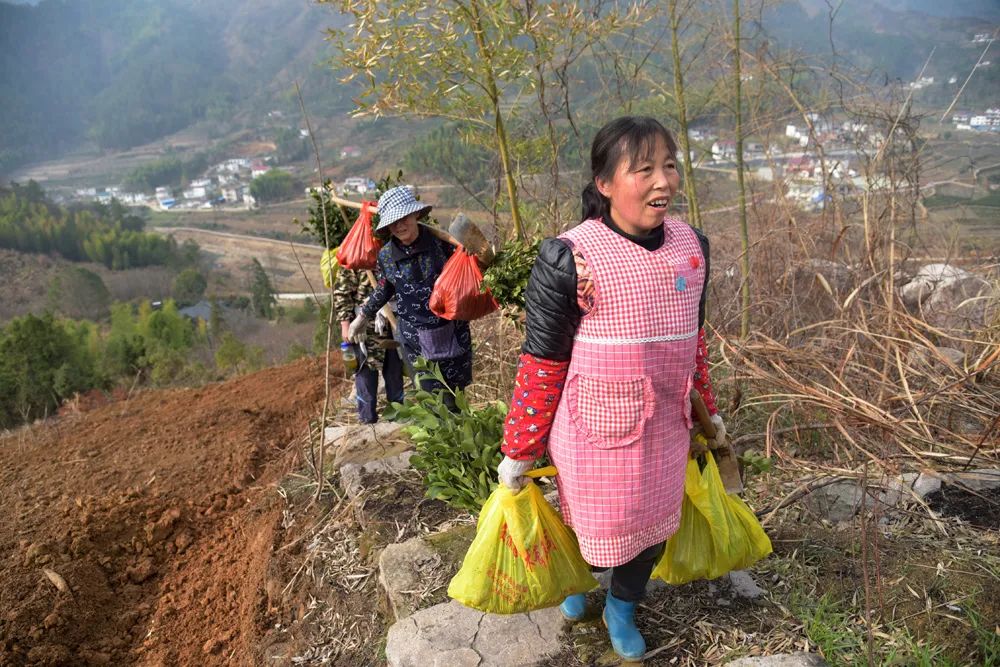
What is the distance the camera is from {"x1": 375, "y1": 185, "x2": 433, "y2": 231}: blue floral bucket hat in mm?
2822

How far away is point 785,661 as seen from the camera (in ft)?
5.73

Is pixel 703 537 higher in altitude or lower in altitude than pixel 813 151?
lower

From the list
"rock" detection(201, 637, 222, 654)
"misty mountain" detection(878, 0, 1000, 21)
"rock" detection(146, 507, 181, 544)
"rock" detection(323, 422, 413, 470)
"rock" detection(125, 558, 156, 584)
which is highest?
"misty mountain" detection(878, 0, 1000, 21)

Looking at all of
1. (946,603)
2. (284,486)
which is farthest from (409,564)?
(946,603)

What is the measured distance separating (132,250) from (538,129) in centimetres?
5339

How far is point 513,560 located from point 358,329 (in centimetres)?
205

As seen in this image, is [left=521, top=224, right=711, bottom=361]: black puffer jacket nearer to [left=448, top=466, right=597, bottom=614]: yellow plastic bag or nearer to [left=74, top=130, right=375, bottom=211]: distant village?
[left=448, top=466, right=597, bottom=614]: yellow plastic bag

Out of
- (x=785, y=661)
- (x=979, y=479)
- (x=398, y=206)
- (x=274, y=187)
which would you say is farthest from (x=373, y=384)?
(x=274, y=187)

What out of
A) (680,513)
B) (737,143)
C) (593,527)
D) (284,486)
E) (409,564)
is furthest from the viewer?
(737,143)

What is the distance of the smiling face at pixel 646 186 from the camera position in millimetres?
1490

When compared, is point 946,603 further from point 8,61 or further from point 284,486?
point 8,61

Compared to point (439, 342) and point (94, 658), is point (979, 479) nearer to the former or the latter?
point (439, 342)

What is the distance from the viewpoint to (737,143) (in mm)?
4023

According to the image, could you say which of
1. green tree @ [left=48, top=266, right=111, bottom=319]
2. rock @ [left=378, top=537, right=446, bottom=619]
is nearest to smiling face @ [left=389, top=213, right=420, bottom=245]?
rock @ [left=378, top=537, right=446, bottom=619]
